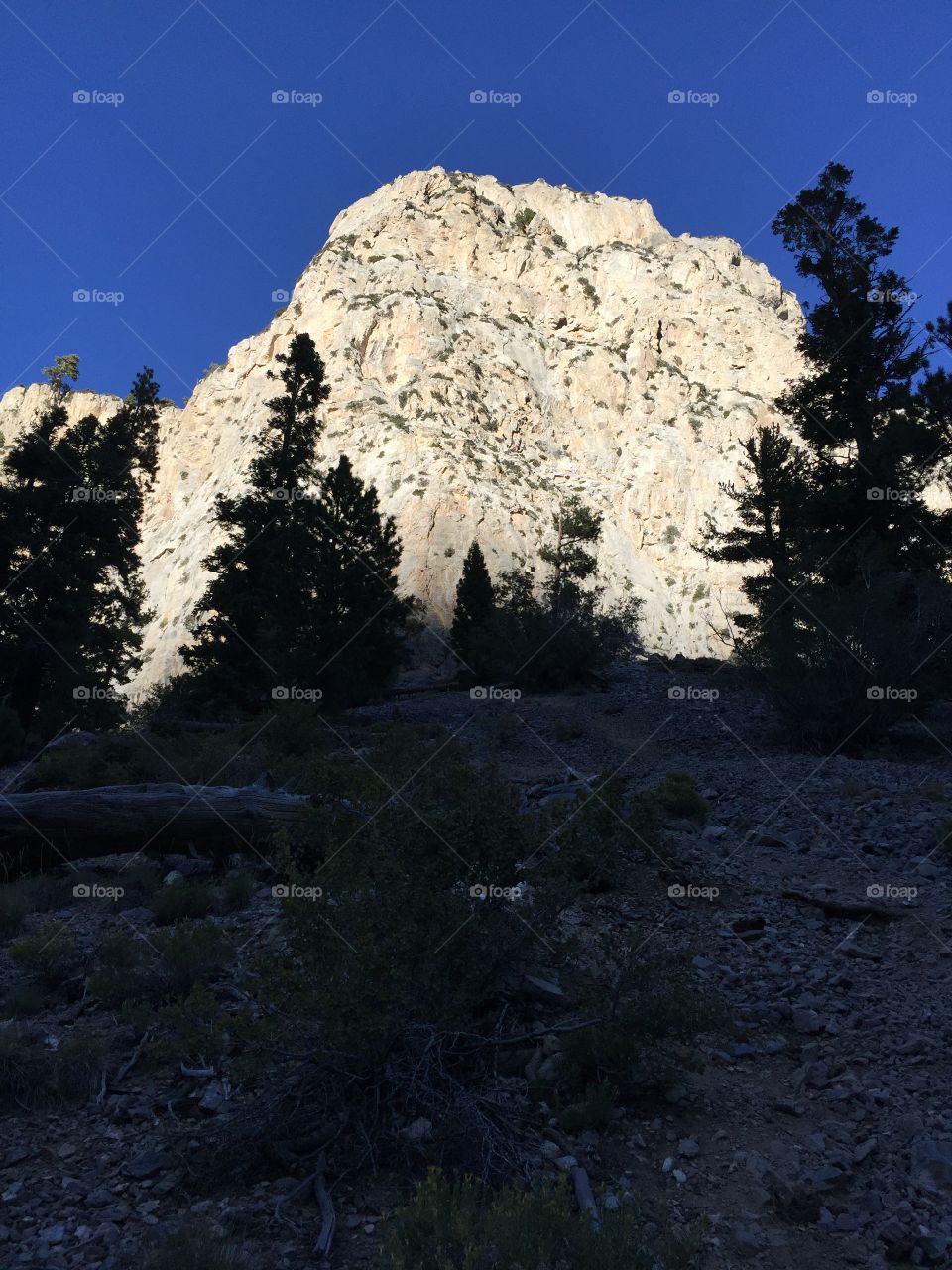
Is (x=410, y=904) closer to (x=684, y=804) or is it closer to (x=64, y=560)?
(x=684, y=804)

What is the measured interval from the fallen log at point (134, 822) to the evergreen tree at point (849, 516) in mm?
9159

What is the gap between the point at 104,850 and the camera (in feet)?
29.0

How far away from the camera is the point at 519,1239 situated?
2777mm

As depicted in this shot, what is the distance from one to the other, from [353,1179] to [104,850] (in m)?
6.02

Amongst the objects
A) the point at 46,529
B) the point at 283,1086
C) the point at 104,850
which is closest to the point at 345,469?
the point at 46,529

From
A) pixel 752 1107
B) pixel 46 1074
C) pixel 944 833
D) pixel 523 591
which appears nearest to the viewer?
pixel 752 1107

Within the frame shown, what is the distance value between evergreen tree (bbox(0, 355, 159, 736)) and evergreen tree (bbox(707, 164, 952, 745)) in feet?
51.8

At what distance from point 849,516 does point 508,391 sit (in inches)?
2118

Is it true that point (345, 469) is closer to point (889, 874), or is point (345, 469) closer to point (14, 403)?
point (889, 874)

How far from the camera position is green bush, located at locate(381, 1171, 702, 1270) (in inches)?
108

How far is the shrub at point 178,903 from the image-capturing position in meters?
7.04

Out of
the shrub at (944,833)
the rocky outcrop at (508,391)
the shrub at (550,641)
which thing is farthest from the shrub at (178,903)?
the rocky outcrop at (508,391)

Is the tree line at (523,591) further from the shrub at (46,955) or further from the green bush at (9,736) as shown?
the shrub at (46,955)

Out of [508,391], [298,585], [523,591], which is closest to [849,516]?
[523,591]
